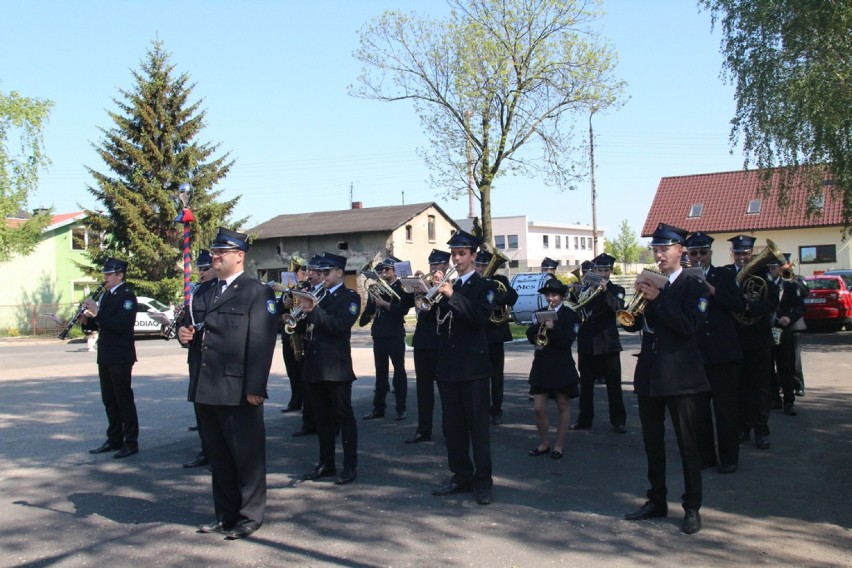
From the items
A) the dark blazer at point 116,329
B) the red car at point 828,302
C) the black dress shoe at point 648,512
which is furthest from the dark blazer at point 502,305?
the red car at point 828,302

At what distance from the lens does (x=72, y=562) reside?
527 centimetres

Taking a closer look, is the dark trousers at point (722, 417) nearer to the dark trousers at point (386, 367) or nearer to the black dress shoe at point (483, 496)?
the black dress shoe at point (483, 496)

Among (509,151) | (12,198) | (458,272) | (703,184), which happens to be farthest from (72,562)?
(703,184)

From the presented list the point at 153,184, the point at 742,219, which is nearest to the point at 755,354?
the point at 153,184

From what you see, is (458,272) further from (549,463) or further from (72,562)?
(72,562)

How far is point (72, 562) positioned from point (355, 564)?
1.89 meters

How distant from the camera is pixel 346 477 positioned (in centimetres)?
718

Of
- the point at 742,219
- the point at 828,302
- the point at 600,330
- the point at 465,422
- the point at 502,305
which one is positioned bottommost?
the point at 465,422

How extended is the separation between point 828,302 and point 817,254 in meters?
23.7

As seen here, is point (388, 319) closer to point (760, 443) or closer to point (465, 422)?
point (465, 422)

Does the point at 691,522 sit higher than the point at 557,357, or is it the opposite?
the point at 557,357

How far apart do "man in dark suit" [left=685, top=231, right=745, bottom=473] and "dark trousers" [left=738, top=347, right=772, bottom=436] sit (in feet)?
3.32

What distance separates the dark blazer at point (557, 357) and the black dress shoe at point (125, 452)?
431cm

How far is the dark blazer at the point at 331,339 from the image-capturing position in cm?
718
